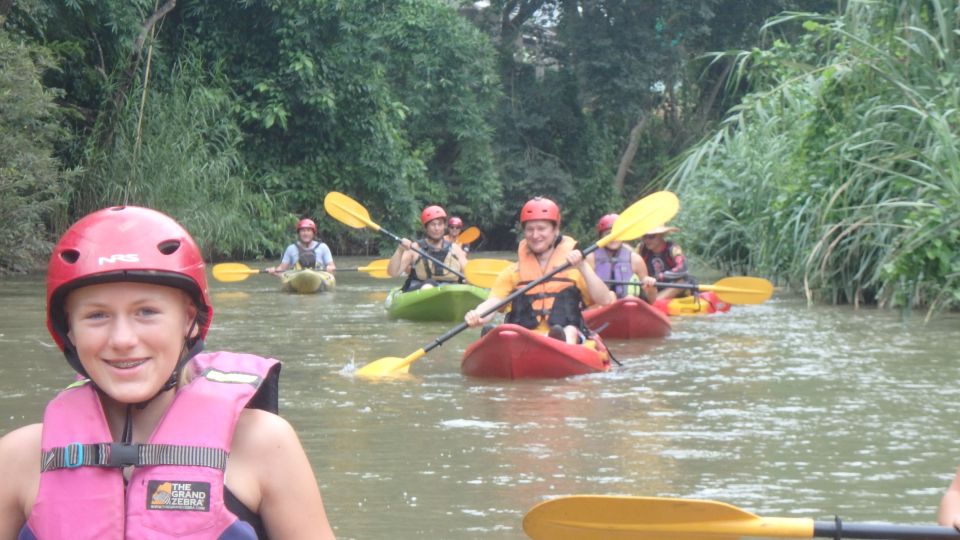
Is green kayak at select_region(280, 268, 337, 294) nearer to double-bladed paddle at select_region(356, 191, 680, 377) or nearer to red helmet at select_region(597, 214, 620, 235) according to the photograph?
red helmet at select_region(597, 214, 620, 235)

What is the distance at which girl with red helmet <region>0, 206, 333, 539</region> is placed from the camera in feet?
6.60

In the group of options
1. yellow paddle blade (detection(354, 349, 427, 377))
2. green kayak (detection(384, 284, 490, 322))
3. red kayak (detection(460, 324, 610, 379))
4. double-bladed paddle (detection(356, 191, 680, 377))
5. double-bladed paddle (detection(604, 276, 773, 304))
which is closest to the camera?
red kayak (detection(460, 324, 610, 379))

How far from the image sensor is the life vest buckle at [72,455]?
80.0 inches

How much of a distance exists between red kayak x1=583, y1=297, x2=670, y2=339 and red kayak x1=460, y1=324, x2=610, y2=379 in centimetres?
216

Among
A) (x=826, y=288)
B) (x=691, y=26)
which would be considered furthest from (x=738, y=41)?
(x=826, y=288)

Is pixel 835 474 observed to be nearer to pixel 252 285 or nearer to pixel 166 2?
pixel 252 285

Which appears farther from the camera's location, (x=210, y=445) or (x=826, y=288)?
(x=826, y=288)

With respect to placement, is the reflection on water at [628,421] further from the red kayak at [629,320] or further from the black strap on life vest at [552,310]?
the black strap on life vest at [552,310]

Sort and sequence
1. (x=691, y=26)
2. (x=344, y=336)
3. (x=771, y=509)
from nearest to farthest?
1. (x=771, y=509)
2. (x=344, y=336)
3. (x=691, y=26)

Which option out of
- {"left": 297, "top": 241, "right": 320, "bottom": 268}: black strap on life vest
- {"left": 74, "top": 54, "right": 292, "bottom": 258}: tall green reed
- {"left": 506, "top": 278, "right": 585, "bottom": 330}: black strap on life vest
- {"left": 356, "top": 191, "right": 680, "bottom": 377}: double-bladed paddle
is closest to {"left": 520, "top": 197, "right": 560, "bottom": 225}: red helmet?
{"left": 356, "top": 191, "right": 680, "bottom": 377}: double-bladed paddle

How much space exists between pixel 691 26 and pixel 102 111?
16.3 meters

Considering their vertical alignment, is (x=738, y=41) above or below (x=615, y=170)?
above

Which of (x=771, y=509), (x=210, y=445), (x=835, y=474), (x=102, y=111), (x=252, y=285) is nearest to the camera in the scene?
(x=210, y=445)

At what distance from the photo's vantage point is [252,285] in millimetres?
17156
